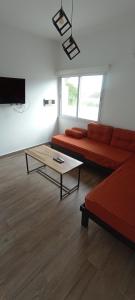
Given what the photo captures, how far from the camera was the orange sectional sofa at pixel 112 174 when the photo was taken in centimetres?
152

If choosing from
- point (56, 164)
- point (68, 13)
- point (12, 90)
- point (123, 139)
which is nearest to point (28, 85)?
point (12, 90)

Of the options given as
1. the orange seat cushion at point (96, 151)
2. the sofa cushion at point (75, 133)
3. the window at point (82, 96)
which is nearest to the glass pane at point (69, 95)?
the window at point (82, 96)

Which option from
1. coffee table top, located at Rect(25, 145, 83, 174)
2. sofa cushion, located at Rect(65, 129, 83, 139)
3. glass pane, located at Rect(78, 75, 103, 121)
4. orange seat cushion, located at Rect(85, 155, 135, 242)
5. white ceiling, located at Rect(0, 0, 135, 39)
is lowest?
orange seat cushion, located at Rect(85, 155, 135, 242)

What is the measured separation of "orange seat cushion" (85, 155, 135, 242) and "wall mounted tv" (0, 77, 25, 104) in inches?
103

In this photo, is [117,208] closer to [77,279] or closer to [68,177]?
[77,279]

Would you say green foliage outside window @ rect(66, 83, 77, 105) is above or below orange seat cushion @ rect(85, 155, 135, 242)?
above

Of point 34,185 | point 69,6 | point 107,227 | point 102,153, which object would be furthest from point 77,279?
point 69,6

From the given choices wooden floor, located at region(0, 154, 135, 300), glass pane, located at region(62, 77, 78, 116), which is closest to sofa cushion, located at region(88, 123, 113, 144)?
glass pane, located at region(62, 77, 78, 116)

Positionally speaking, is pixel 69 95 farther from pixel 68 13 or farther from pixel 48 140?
pixel 68 13

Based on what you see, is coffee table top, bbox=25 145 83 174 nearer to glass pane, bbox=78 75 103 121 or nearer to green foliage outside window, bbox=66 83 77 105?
glass pane, bbox=78 75 103 121

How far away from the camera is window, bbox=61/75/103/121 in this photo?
3695 millimetres

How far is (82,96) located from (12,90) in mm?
1713

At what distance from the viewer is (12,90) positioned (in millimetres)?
3328

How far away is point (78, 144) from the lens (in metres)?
3.34
